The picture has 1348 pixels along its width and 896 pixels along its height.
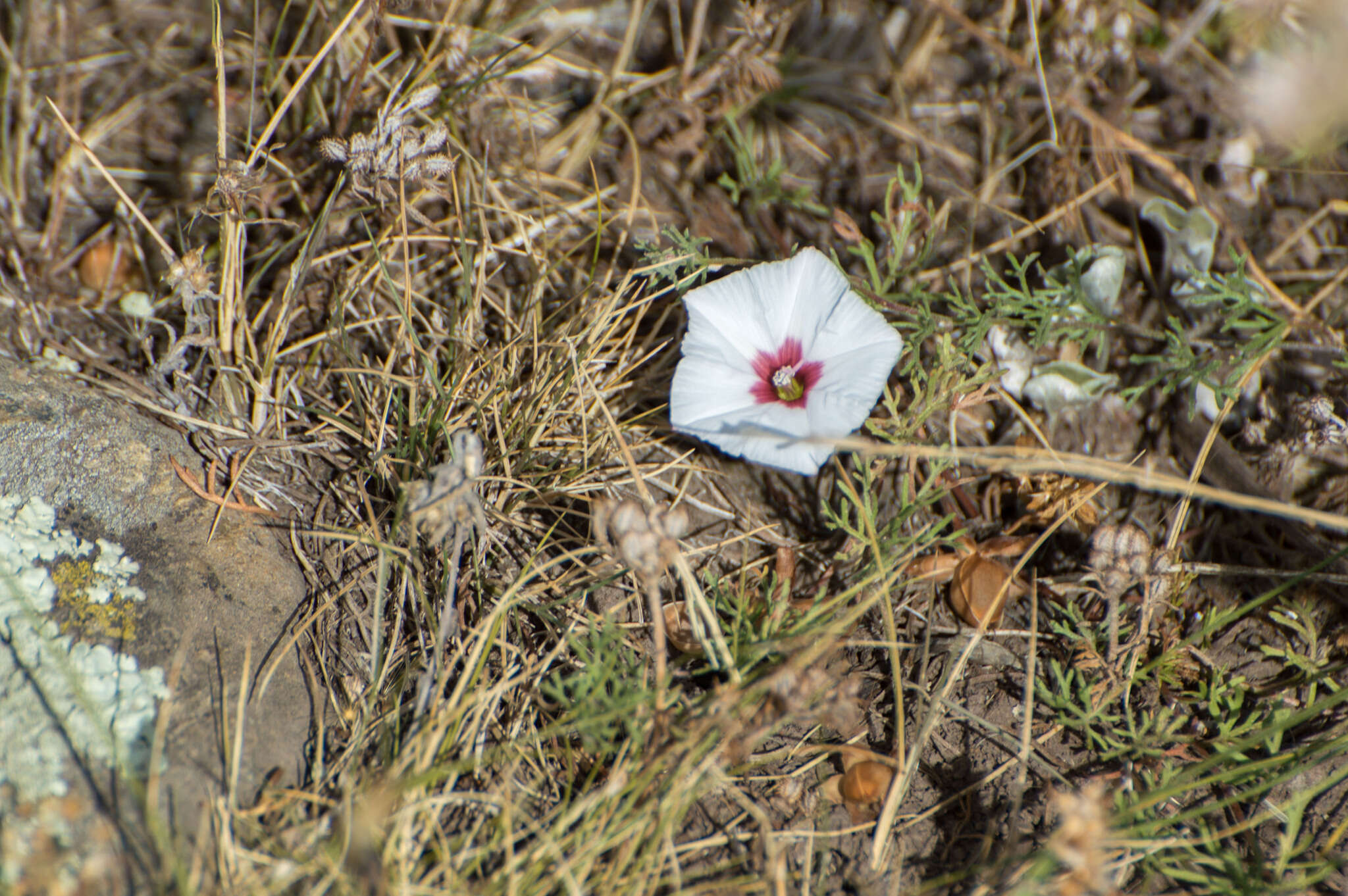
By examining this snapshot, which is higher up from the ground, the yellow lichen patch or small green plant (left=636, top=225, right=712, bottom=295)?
small green plant (left=636, top=225, right=712, bottom=295)

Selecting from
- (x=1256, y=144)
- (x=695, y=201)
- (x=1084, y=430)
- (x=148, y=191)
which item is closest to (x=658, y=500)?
(x=695, y=201)

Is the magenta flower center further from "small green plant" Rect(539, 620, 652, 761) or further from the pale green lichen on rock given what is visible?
the pale green lichen on rock

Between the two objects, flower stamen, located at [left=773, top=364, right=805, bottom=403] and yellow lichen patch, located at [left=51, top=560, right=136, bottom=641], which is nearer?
yellow lichen patch, located at [left=51, top=560, right=136, bottom=641]

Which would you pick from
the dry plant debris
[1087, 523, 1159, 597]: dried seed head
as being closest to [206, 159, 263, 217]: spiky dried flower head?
the dry plant debris

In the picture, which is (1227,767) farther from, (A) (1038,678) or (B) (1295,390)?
(B) (1295,390)

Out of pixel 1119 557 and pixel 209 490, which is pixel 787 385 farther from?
pixel 209 490

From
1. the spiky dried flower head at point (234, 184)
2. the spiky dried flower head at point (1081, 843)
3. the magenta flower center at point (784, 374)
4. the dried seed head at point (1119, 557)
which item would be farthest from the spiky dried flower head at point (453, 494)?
the dried seed head at point (1119, 557)
